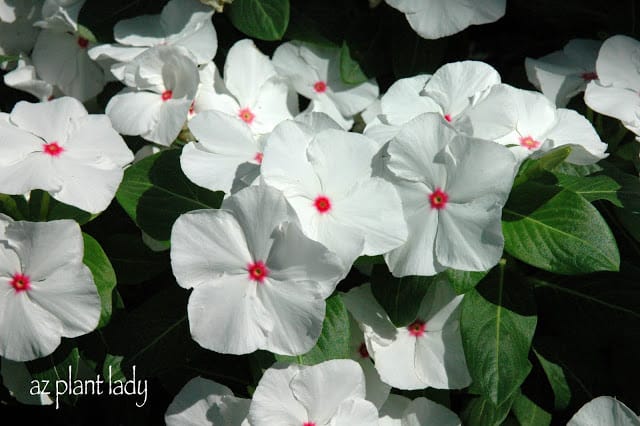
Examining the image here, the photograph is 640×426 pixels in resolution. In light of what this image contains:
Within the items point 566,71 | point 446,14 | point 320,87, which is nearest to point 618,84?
point 566,71

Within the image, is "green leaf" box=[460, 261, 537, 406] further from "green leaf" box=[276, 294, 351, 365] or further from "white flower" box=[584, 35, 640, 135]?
"white flower" box=[584, 35, 640, 135]

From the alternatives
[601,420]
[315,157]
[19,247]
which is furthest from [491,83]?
[19,247]

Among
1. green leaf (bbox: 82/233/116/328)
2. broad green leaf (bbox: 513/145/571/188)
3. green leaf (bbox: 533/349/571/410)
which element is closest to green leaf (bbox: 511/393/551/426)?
green leaf (bbox: 533/349/571/410)

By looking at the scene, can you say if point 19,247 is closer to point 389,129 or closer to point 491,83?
point 389,129

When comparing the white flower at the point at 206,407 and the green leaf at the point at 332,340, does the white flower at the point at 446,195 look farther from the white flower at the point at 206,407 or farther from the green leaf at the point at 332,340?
the white flower at the point at 206,407

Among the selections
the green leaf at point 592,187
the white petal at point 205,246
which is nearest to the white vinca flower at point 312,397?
the white petal at point 205,246

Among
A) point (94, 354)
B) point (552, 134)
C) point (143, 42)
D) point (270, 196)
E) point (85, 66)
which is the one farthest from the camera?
point (85, 66)

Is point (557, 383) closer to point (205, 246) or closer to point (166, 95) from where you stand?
point (205, 246)
